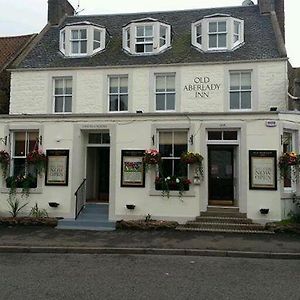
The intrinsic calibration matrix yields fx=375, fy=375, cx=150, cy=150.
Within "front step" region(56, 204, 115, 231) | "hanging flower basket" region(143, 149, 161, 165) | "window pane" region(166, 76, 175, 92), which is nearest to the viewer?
"front step" region(56, 204, 115, 231)

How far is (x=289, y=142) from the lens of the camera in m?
14.9

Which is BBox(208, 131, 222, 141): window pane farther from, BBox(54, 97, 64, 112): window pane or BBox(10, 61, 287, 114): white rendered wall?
BBox(54, 97, 64, 112): window pane

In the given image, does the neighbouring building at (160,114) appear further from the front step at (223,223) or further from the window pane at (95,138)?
the front step at (223,223)

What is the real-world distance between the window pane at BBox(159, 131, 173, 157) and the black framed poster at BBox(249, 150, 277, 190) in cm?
319

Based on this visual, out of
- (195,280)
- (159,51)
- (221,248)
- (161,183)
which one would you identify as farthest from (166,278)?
(159,51)

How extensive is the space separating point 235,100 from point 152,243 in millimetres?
8505

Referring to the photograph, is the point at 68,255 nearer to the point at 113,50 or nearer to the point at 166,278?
the point at 166,278

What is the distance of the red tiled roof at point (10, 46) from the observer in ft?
73.3

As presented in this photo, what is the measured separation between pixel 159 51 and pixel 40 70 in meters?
5.88

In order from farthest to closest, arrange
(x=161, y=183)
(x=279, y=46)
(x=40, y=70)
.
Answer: (x=40, y=70)
(x=279, y=46)
(x=161, y=183)

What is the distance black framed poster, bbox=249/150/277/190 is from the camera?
1380 centimetres

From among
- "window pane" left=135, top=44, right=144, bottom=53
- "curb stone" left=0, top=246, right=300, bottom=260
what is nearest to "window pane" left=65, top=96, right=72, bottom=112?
"window pane" left=135, top=44, right=144, bottom=53

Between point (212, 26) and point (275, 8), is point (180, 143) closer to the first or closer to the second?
point (212, 26)

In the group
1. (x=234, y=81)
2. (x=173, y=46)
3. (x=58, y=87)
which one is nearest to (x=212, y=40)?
(x=173, y=46)
